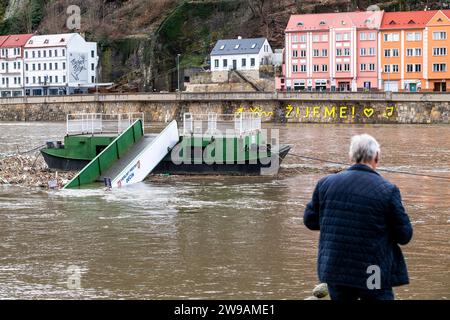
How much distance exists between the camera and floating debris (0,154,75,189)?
3177 centimetres

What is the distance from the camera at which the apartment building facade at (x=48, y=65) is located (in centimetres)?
12275

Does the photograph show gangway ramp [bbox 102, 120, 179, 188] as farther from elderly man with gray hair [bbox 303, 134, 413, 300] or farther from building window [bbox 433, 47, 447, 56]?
building window [bbox 433, 47, 447, 56]

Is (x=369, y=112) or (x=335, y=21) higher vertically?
(x=335, y=21)

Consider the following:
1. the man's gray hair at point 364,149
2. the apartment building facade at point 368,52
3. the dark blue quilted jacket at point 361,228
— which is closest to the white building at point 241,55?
the apartment building facade at point 368,52

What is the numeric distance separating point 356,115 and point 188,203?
5930cm

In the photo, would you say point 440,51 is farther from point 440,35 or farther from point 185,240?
point 185,240

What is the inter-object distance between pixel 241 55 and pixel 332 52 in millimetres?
11536

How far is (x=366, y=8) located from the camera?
111m

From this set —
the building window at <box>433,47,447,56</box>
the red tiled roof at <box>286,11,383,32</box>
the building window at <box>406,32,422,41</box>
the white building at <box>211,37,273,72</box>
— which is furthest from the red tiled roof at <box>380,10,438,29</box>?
the white building at <box>211,37,273,72</box>

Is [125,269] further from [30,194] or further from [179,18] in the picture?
[179,18]

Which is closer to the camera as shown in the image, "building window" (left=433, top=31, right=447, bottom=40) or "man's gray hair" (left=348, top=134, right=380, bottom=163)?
"man's gray hair" (left=348, top=134, right=380, bottom=163)

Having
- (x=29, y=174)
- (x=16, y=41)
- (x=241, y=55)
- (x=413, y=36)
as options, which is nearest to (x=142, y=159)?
(x=29, y=174)

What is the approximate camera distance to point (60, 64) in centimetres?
12350

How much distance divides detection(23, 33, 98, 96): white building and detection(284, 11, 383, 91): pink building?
33.4m
